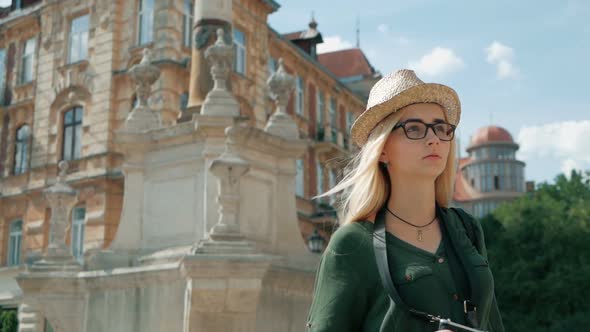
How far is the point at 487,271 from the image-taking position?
2.82 metres

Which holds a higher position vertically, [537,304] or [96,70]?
[96,70]

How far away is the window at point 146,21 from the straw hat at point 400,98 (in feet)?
81.5

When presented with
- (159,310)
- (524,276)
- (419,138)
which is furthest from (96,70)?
(419,138)

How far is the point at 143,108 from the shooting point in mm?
10695

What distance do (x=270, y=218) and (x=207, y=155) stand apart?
1243mm

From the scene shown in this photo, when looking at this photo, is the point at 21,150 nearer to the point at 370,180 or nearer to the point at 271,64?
the point at 271,64

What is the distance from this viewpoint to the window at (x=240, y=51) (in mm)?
29277

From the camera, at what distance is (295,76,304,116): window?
118 feet

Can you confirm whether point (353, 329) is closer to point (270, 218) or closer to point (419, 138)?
point (419, 138)

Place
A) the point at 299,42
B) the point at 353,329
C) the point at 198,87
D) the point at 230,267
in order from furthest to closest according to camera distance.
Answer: the point at 299,42, the point at 198,87, the point at 230,267, the point at 353,329

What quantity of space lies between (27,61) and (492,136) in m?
48.3

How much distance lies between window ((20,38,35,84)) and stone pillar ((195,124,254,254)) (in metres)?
→ 23.9

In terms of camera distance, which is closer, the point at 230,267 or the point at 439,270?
the point at 439,270

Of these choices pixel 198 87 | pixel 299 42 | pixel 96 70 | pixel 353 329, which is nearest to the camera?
pixel 353 329
